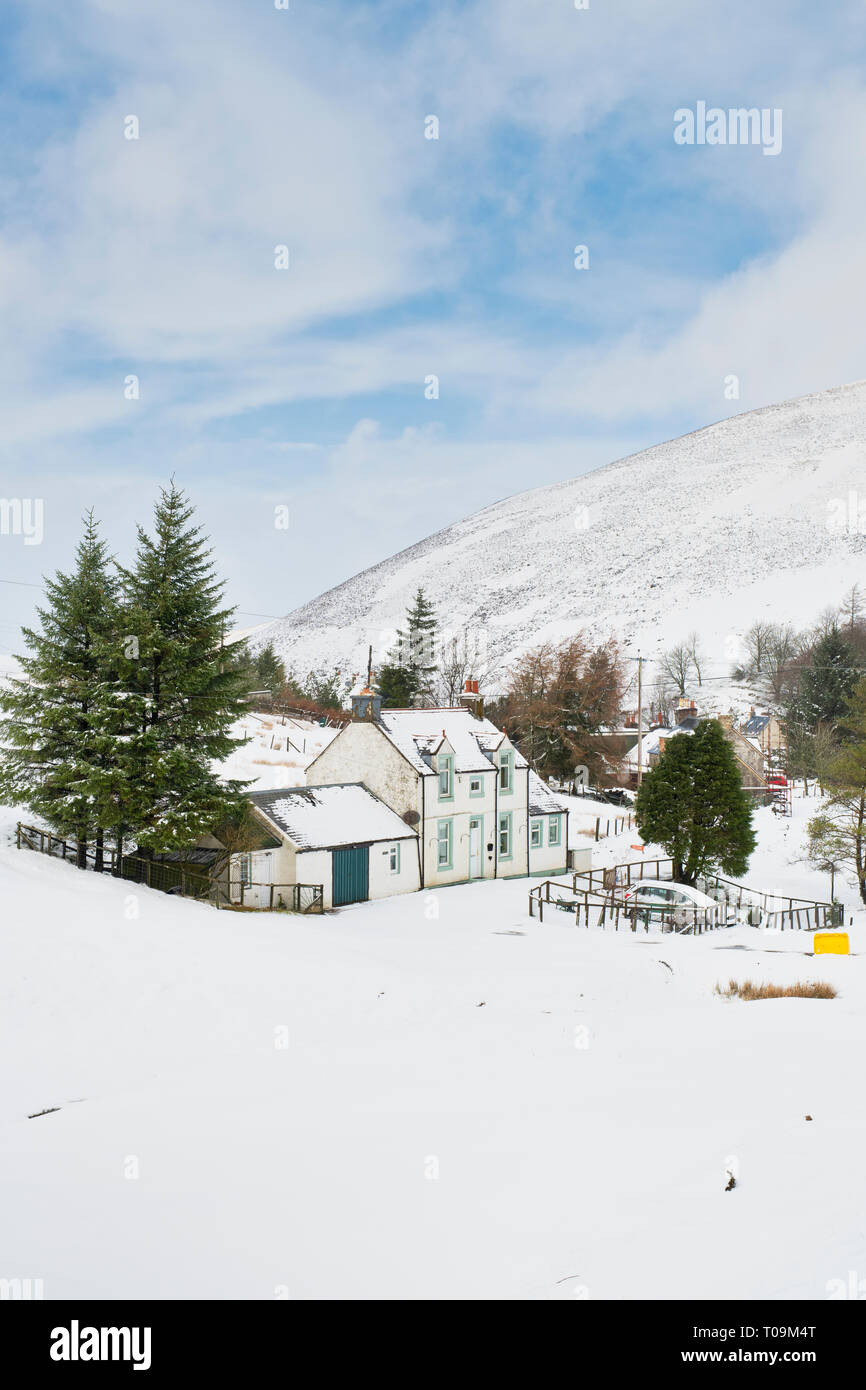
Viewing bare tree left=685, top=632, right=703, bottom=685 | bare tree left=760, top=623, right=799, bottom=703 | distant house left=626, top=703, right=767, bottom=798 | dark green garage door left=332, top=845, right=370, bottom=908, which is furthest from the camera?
bare tree left=685, top=632, right=703, bottom=685

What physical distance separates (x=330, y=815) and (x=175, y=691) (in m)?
8.85

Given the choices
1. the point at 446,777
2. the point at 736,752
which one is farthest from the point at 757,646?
the point at 446,777

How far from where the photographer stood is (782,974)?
16938 mm

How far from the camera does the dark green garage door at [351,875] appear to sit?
96.8ft

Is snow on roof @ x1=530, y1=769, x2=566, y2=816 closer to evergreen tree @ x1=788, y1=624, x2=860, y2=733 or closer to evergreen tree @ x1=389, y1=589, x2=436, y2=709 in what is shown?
evergreen tree @ x1=389, y1=589, x2=436, y2=709

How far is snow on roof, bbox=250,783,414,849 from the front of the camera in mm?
29047

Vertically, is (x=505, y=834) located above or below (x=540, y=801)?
below

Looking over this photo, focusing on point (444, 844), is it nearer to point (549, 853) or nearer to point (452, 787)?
point (452, 787)

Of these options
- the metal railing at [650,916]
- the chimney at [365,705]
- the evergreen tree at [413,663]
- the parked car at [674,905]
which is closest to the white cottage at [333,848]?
the chimney at [365,705]

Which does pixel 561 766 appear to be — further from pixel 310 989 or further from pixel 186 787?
pixel 310 989

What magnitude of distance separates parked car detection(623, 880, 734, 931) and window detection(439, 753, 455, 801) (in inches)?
352

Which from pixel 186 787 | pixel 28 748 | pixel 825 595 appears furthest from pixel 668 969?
pixel 825 595

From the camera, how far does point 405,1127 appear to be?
8719 millimetres

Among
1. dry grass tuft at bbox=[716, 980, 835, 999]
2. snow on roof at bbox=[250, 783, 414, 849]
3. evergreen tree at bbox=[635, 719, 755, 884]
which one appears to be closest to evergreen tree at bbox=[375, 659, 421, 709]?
snow on roof at bbox=[250, 783, 414, 849]
